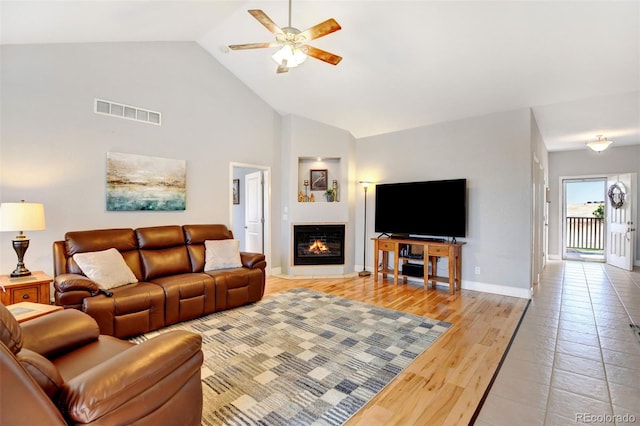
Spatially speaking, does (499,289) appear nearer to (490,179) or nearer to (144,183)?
(490,179)

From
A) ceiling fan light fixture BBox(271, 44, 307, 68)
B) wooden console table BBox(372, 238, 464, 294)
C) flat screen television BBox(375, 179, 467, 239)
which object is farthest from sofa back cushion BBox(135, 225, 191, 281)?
flat screen television BBox(375, 179, 467, 239)

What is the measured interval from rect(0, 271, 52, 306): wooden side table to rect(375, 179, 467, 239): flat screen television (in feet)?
14.8

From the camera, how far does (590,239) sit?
30.7 feet

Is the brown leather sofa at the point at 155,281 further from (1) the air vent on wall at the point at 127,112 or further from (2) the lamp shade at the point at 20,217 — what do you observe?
(1) the air vent on wall at the point at 127,112

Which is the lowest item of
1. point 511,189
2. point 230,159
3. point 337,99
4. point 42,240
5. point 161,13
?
point 42,240

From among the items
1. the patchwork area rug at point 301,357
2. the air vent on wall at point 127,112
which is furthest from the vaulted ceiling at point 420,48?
the patchwork area rug at point 301,357

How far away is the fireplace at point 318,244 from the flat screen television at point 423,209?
A: 31.4 inches

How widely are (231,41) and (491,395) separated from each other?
5.07 metres

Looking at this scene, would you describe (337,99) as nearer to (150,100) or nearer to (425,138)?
(425,138)

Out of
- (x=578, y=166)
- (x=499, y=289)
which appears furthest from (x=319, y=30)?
(x=578, y=166)

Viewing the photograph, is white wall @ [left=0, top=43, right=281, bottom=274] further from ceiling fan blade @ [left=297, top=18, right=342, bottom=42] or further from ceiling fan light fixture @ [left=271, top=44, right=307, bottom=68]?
ceiling fan blade @ [left=297, top=18, right=342, bottom=42]

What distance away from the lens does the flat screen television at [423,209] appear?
470cm

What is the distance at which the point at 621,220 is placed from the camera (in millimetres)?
6715

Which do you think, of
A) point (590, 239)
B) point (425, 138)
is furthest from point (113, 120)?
point (590, 239)
